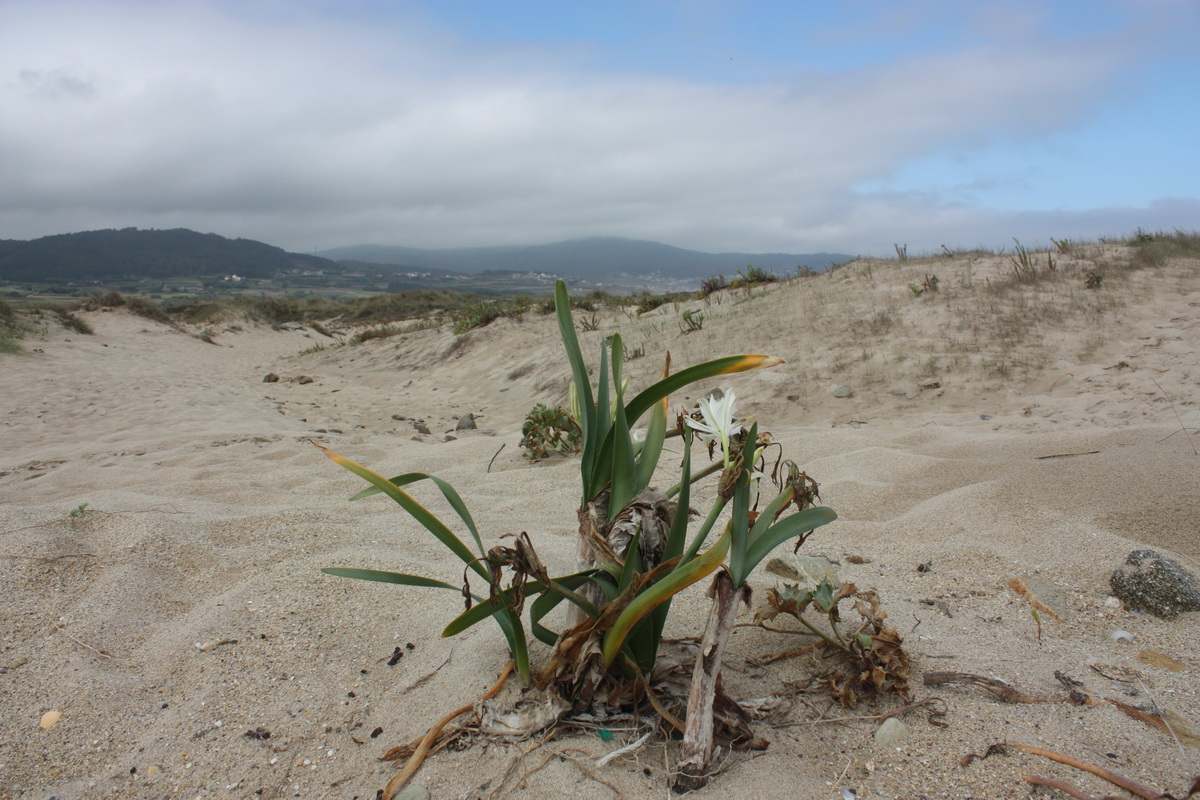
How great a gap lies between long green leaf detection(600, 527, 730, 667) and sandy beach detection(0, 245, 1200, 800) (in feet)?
1.04

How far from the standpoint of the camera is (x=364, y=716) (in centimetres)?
160

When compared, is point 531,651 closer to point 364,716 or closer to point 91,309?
point 364,716

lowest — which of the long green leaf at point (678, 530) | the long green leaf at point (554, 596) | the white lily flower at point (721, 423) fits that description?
the long green leaf at point (554, 596)

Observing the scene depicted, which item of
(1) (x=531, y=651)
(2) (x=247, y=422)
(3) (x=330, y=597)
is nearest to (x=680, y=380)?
(1) (x=531, y=651)

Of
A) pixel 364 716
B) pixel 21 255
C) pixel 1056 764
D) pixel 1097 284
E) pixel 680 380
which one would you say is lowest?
pixel 364 716

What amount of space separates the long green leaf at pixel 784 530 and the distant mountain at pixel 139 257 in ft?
293

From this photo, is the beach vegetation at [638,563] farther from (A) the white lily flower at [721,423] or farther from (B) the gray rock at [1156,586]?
(B) the gray rock at [1156,586]

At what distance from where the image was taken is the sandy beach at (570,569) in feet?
4.51

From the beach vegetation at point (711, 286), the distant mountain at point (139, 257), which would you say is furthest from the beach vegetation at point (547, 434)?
the distant mountain at point (139, 257)

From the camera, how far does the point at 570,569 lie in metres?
2.47

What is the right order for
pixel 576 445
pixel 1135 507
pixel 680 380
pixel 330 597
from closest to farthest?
1. pixel 680 380
2. pixel 330 597
3. pixel 1135 507
4. pixel 576 445

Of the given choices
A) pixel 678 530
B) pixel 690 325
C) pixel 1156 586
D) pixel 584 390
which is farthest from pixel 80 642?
pixel 690 325

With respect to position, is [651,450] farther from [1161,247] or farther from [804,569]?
[1161,247]

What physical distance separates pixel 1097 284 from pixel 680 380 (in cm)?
760
